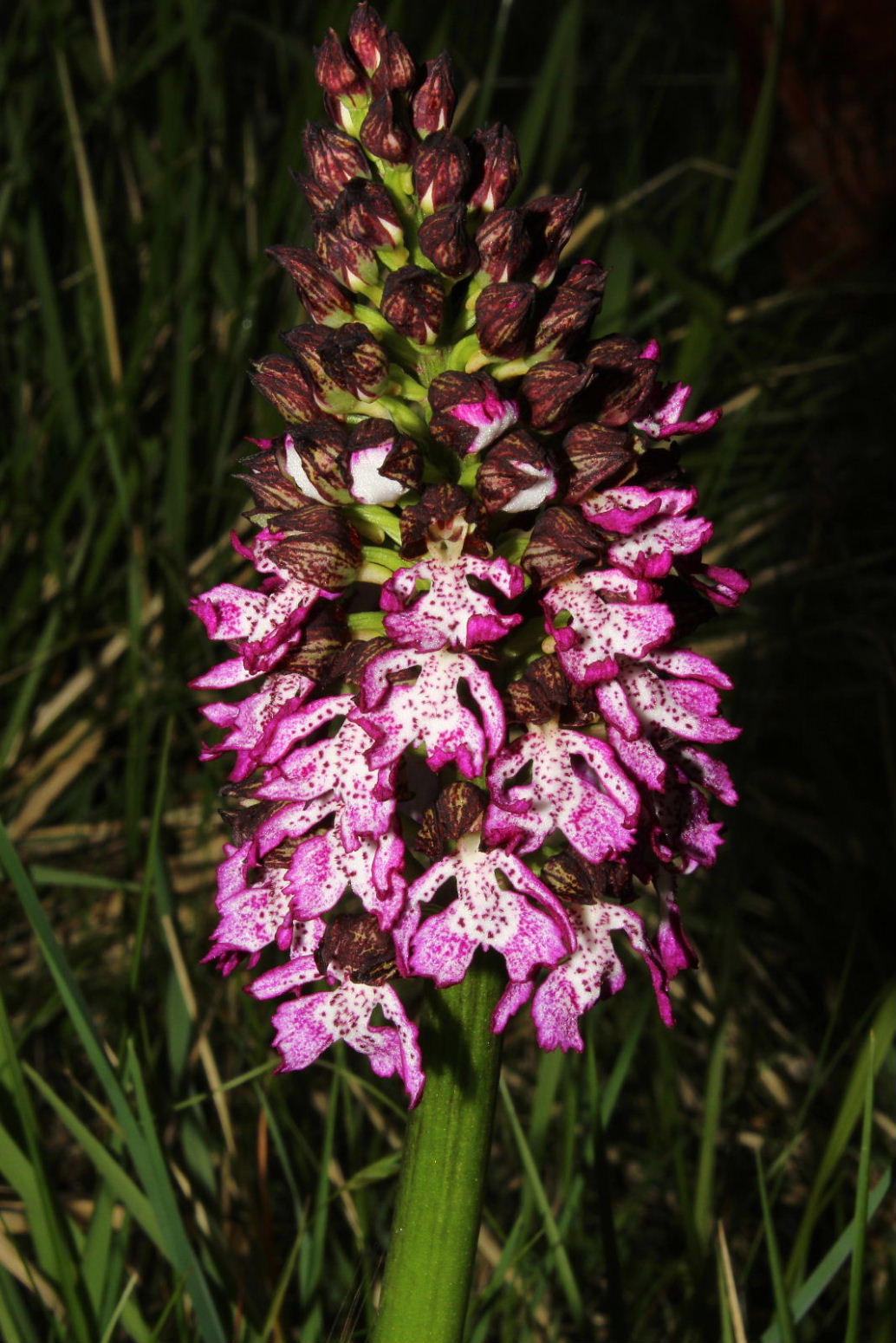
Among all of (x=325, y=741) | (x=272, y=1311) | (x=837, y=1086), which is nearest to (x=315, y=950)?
(x=325, y=741)

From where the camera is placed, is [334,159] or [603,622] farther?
[334,159]

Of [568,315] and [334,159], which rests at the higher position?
[334,159]

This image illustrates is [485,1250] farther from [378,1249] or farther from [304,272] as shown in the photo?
[304,272]

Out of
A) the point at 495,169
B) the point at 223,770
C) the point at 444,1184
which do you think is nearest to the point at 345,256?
the point at 495,169

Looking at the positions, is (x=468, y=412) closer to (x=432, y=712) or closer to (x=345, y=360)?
(x=345, y=360)

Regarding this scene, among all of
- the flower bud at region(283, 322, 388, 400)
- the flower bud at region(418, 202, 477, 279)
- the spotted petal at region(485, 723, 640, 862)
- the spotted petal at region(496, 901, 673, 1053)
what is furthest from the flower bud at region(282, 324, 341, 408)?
the spotted petal at region(496, 901, 673, 1053)

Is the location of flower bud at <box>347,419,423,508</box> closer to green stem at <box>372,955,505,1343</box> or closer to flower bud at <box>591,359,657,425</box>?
flower bud at <box>591,359,657,425</box>

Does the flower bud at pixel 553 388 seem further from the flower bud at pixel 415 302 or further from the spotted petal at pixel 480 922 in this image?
the spotted petal at pixel 480 922

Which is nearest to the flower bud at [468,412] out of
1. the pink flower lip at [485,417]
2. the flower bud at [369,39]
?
the pink flower lip at [485,417]
